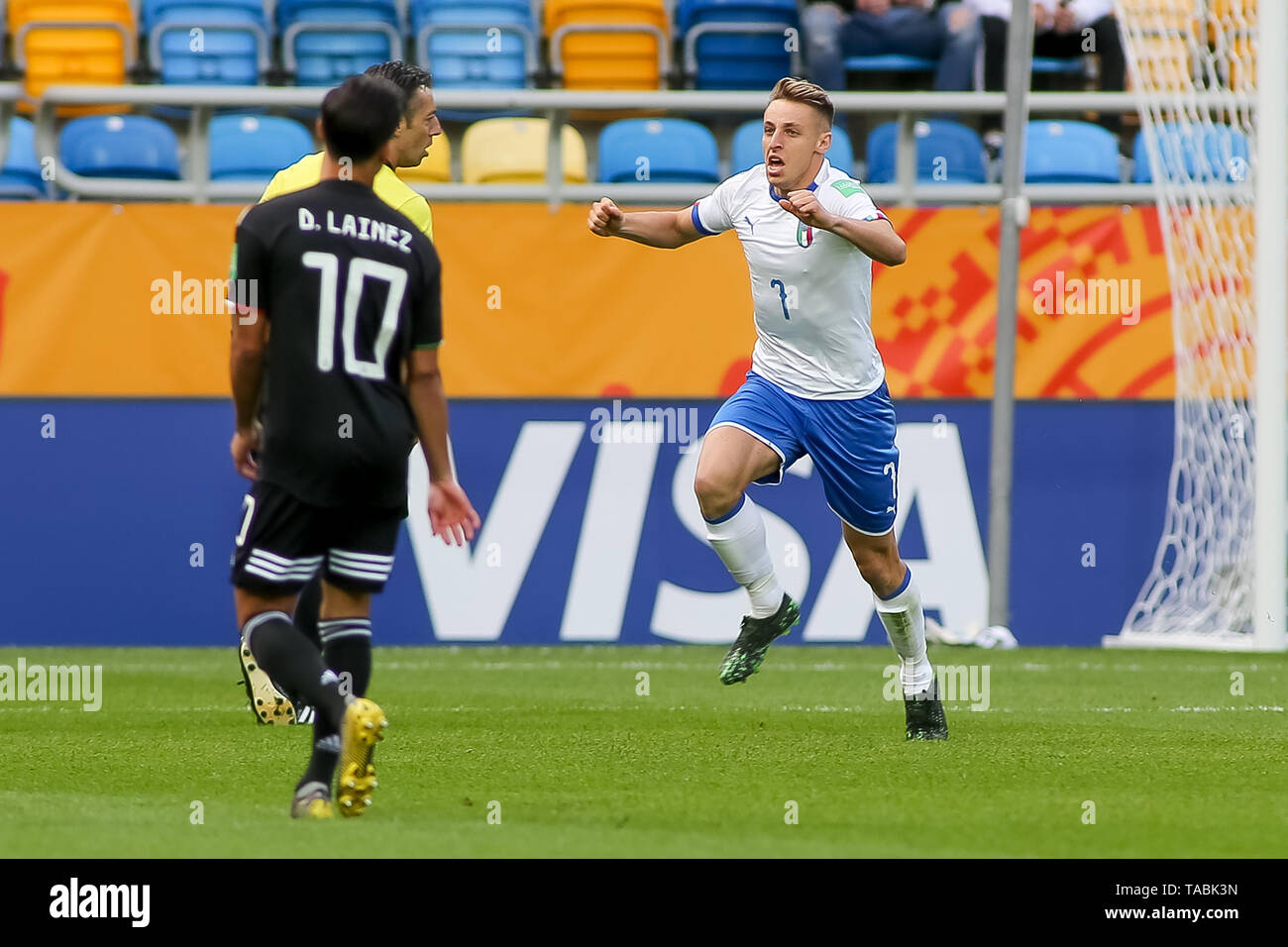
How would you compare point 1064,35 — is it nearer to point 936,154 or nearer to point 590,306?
point 936,154

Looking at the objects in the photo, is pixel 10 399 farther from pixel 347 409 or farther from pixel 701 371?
pixel 347 409

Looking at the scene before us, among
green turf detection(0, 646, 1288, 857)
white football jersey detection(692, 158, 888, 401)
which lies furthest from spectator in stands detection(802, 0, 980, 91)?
white football jersey detection(692, 158, 888, 401)

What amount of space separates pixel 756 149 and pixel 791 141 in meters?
5.85

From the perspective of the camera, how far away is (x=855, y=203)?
21.2ft

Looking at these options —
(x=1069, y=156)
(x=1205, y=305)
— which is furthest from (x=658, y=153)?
(x=1205, y=305)

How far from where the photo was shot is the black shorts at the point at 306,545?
4.75 metres

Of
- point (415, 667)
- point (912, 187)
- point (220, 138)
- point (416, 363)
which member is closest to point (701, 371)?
point (912, 187)

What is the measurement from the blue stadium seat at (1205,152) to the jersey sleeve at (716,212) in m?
4.52

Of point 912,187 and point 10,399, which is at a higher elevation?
point 912,187

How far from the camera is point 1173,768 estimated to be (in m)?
6.00

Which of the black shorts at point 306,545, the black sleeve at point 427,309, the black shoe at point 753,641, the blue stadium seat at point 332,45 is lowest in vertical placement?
the black shoe at point 753,641

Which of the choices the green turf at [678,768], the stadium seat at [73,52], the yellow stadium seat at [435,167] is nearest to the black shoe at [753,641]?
the green turf at [678,768]

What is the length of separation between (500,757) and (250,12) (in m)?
8.64

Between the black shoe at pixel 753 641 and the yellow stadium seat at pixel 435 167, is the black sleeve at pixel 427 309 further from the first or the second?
the yellow stadium seat at pixel 435 167
